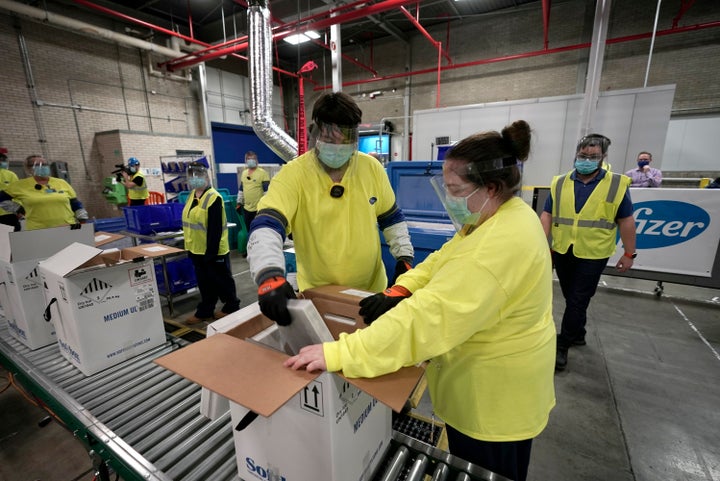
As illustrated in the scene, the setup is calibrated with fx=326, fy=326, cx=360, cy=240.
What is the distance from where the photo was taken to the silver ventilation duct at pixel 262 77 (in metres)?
3.41

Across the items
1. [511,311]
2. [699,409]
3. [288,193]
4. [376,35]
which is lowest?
[699,409]

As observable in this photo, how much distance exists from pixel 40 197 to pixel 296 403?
4161 millimetres

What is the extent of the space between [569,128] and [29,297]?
785cm

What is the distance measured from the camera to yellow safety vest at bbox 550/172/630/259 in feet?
7.45

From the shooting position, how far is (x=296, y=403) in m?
0.92

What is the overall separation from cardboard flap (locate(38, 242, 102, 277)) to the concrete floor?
1110 mm

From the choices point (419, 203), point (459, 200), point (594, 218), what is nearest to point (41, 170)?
point (419, 203)

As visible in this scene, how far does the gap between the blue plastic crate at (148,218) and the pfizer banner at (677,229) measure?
18.3 feet

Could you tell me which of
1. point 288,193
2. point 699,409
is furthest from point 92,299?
point 699,409

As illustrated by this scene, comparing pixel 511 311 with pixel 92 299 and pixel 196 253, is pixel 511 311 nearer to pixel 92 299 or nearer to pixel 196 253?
pixel 92 299

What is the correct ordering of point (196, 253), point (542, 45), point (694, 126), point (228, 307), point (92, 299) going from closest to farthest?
point (92, 299), point (196, 253), point (228, 307), point (694, 126), point (542, 45)

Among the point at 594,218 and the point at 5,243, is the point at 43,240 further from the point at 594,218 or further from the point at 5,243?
the point at 594,218

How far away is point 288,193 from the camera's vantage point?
1386 mm

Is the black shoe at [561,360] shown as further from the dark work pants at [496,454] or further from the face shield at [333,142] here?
the face shield at [333,142]
